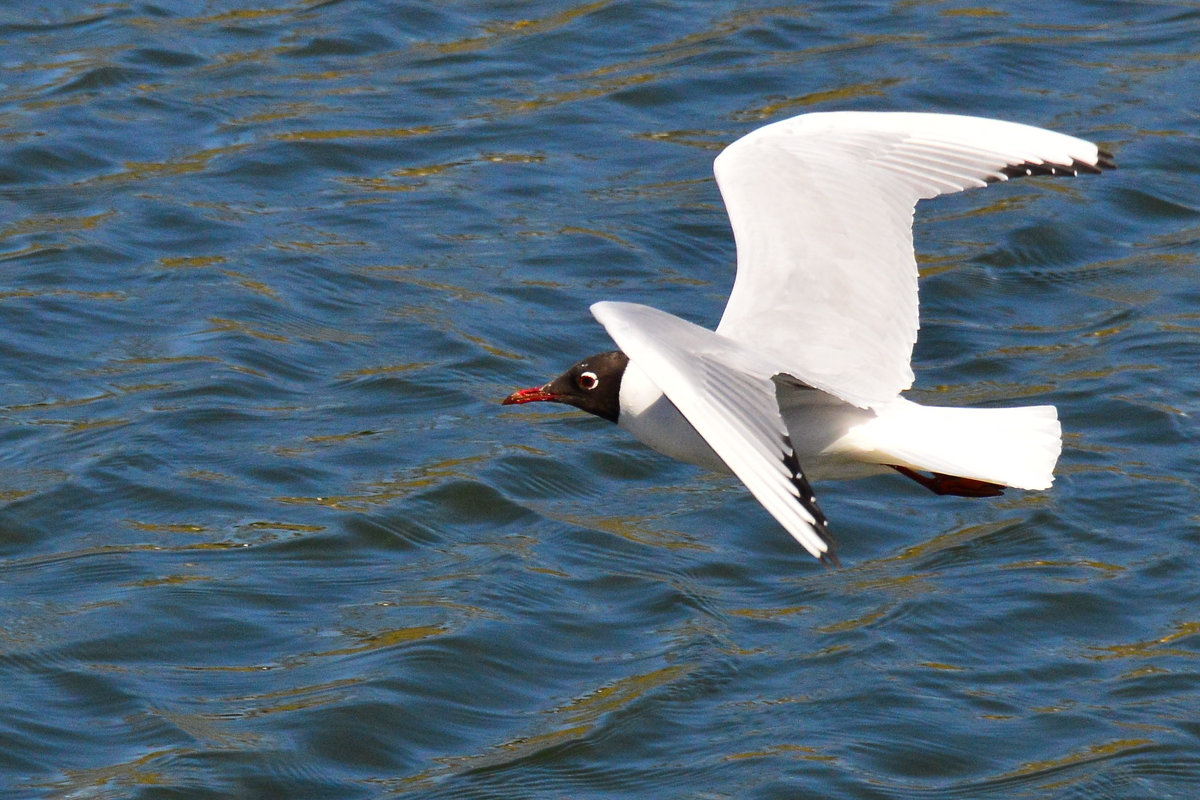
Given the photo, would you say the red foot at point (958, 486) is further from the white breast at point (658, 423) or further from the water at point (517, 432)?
the water at point (517, 432)

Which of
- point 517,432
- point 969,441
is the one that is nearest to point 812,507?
point 969,441

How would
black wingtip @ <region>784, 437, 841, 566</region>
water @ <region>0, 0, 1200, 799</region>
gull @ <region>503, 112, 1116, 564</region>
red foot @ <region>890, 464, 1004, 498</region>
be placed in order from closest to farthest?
black wingtip @ <region>784, 437, 841, 566</region> → gull @ <region>503, 112, 1116, 564</region> → red foot @ <region>890, 464, 1004, 498</region> → water @ <region>0, 0, 1200, 799</region>

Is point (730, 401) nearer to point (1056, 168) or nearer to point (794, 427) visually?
point (794, 427)

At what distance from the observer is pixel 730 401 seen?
5.02m

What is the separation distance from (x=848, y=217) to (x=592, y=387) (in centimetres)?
99

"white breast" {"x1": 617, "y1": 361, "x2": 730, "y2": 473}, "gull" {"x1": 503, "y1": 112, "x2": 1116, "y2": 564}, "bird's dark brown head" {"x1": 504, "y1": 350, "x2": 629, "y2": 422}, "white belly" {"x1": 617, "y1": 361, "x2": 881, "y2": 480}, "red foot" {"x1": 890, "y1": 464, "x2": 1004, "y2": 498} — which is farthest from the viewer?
"red foot" {"x1": 890, "y1": 464, "x2": 1004, "y2": 498}

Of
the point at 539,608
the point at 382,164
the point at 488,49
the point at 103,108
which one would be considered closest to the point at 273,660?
the point at 539,608

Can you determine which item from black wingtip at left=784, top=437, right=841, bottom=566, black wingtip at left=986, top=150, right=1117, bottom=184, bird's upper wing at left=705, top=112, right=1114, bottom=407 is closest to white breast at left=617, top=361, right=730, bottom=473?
bird's upper wing at left=705, top=112, right=1114, bottom=407

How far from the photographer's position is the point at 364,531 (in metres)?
8.05

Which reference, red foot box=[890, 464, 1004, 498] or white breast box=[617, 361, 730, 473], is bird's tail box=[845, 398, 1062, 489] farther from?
red foot box=[890, 464, 1004, 498]

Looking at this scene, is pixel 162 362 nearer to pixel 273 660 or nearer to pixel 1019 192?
pixel 273 660

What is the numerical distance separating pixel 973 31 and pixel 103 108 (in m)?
5.11

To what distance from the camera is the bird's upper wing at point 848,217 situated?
616cm

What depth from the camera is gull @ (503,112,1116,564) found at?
502cm
